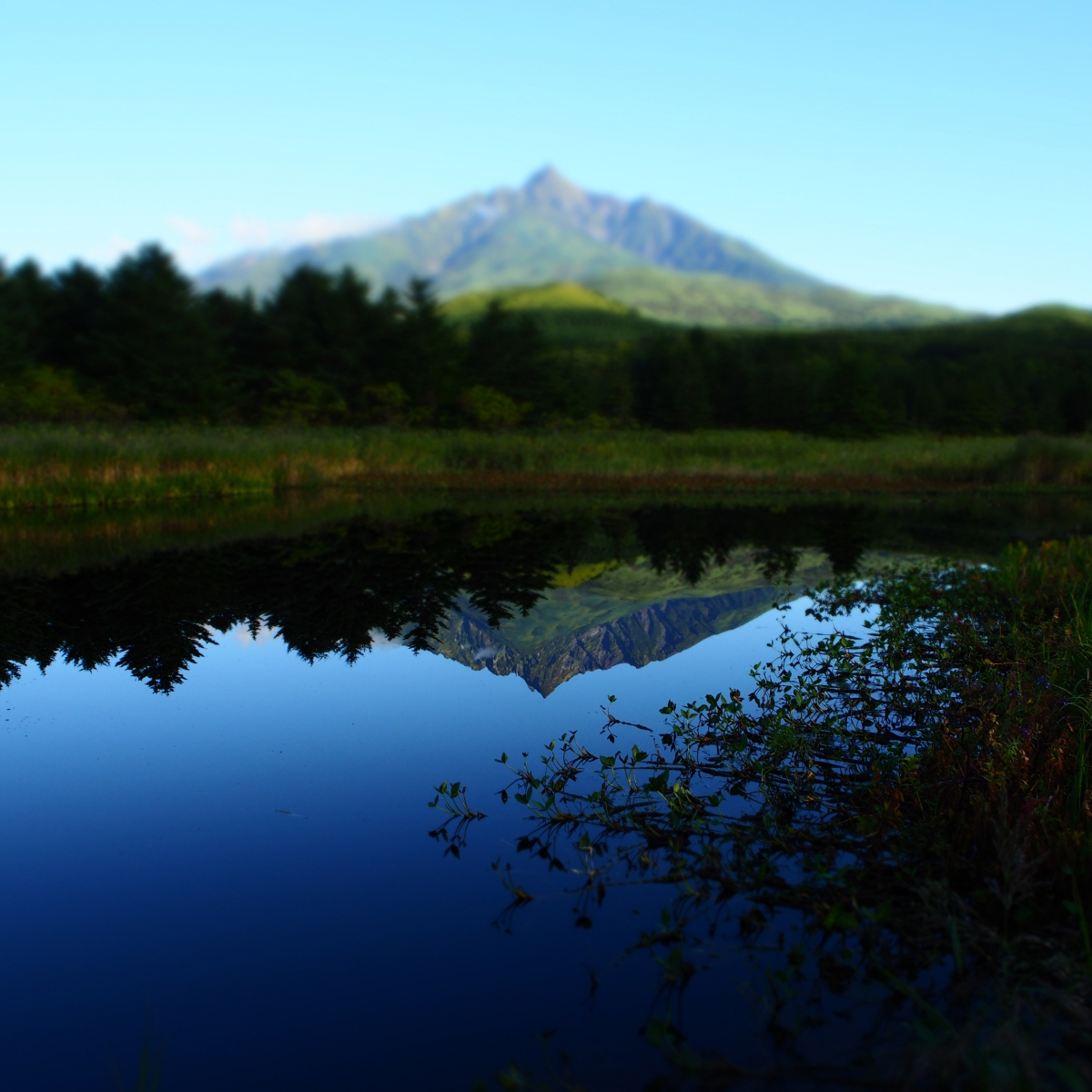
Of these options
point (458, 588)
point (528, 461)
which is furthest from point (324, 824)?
point (528, 461)

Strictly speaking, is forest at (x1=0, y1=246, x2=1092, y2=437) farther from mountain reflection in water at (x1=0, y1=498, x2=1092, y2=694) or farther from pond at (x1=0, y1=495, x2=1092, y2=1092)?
pond at (x1=0, y1=495, x2=1092, y2=1092)

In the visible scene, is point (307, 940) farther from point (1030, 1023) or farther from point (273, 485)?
point (273, 485)

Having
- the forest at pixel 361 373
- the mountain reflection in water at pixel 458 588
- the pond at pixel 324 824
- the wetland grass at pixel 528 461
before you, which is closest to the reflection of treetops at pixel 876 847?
the pond at pixel 324 824

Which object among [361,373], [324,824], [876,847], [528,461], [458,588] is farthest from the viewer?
[361,373]

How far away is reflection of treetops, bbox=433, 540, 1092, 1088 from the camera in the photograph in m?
2.92

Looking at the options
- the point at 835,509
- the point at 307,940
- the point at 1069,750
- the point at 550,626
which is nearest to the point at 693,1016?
the point at 307,940

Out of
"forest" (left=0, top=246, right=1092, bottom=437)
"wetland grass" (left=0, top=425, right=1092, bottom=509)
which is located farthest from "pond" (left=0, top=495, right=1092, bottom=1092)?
"forest" (left=0, top=246, right=1092, bottom=437)

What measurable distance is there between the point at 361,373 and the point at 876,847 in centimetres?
4944

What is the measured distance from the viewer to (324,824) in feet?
15.6

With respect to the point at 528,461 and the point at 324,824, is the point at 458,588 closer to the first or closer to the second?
the point at 324,824

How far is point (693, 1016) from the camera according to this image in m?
3.12

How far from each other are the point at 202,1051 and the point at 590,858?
Result: 189 cm

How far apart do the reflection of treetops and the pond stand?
0.14 m

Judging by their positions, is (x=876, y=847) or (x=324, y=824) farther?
(x=324, y=824)
